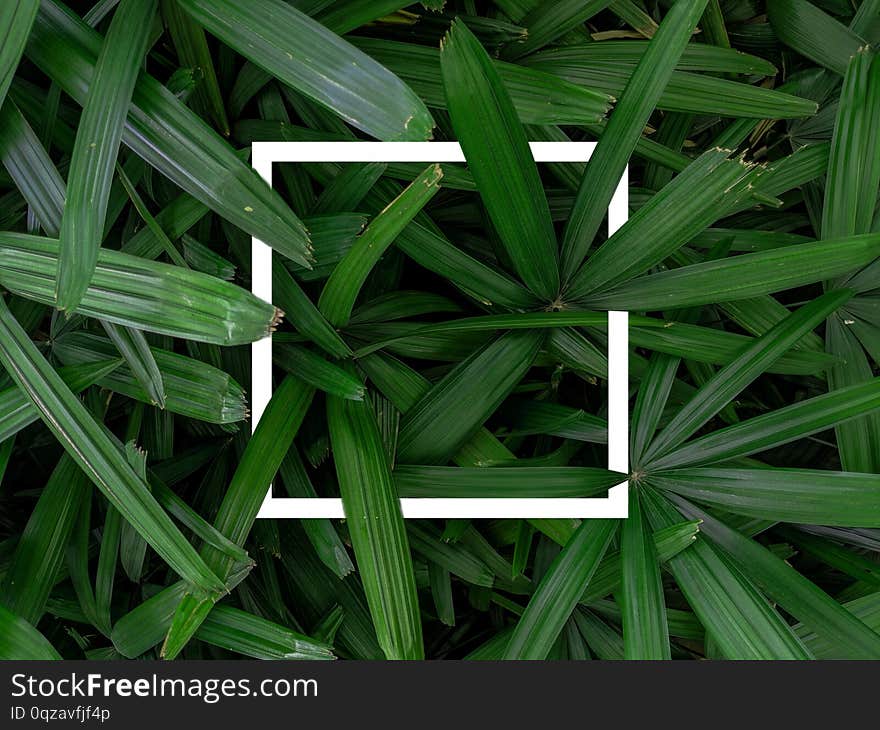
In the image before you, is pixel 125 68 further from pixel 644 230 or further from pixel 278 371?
pixel 644 230

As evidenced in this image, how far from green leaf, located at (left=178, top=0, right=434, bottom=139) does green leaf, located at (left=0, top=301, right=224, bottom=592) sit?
286 millimetres

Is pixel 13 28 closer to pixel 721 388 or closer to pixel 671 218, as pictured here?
pixel 671 218

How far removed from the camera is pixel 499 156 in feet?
1.87

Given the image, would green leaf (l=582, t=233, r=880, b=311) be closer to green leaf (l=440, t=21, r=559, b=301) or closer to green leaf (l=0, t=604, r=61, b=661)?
green leaf (l=440, t=21, r=559, b=301)

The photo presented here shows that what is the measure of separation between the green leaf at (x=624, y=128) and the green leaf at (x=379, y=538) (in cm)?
25

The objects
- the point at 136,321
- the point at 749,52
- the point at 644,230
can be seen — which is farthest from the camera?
the point at 749,52

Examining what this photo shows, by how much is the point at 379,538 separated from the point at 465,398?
155 millimetres

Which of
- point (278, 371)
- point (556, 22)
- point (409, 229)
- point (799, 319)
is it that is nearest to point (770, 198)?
point (799, 319)

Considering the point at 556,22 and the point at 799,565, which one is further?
the point at 799,565

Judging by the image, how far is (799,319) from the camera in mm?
662

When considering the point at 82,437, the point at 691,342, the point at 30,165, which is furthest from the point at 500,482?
the point at 30,165

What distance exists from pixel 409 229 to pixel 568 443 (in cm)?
32

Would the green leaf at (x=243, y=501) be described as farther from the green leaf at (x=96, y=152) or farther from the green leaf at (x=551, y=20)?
the green leaf at (x=551, y=20)

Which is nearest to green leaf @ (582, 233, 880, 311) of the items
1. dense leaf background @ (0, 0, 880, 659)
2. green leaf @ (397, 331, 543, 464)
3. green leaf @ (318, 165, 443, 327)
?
dense leaf background @ (0, 0, 880, 659)
